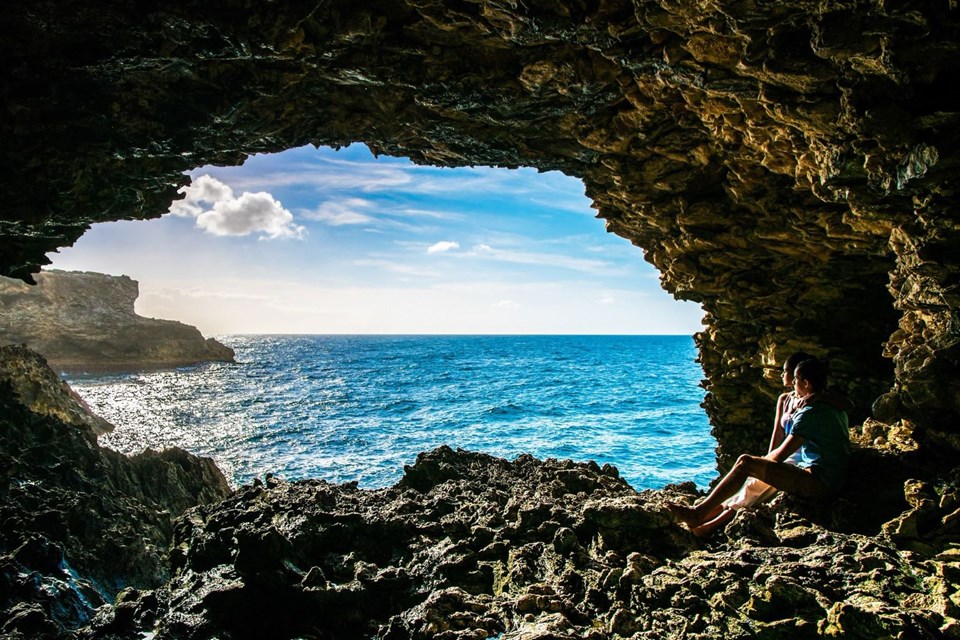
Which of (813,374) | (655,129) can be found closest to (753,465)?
(813,374)

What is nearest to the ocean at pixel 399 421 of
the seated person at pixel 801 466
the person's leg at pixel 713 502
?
the seated person at pixel 801 466

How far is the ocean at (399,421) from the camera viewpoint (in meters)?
22.9

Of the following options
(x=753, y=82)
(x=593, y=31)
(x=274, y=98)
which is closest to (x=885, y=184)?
(x=753, y=82)

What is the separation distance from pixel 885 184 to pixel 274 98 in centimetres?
1034

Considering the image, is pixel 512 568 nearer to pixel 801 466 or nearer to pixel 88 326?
pixel 801 466

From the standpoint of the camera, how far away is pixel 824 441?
234 inches

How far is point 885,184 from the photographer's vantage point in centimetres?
568

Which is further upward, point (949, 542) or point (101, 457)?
point (949, 542)

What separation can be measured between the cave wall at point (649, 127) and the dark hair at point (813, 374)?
90 centimetres

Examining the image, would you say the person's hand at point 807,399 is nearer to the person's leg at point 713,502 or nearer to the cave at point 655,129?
the cave at point 655,129

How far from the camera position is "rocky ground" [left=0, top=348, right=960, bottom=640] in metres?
4.22

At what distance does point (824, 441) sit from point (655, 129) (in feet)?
19.6

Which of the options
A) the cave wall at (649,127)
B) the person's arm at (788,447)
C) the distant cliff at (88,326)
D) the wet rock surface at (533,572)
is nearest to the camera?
the wet rock surface at (533,572)

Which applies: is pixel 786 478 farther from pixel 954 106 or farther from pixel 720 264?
pixel 720 264
